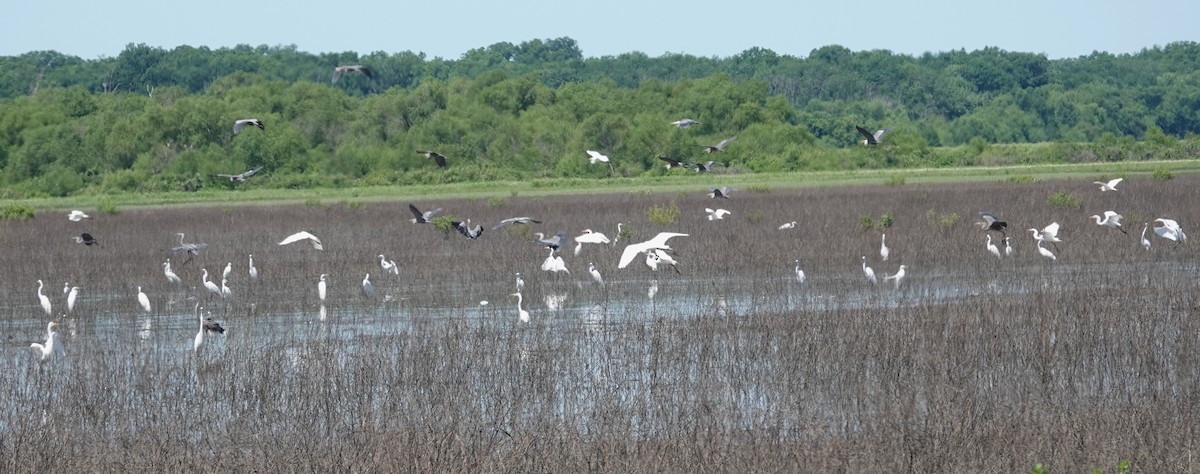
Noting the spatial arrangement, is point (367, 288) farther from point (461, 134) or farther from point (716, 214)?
point (461, 134)

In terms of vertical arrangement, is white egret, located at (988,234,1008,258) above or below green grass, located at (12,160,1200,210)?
above

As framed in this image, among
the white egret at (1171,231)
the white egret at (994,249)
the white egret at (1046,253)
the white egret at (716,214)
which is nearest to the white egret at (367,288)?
the white egret at (994,249)

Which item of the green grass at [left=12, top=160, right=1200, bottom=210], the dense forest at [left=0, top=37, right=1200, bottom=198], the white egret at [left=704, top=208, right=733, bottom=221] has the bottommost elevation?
the green grass at [left=12, top=160, right=1200, bottom=210]

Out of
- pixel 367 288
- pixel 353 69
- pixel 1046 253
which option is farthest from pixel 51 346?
pixel 1046 253

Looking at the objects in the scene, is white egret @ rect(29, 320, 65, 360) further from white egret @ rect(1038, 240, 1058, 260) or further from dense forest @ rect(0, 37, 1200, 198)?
dense forest @ rect(0, 37, 1200, 198)

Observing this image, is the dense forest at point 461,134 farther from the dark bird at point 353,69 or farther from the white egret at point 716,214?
the dark bird at point 353,69

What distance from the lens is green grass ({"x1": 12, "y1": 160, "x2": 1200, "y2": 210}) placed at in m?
45.1

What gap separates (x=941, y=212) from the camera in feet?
94.2

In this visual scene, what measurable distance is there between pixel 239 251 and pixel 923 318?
50.9 ft

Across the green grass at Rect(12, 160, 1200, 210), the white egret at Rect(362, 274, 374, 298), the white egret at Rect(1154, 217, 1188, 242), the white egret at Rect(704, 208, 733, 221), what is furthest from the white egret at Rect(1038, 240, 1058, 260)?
the green grass at Rect(12, 160, 1200, 210)

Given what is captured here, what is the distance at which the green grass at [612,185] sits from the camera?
4506cm

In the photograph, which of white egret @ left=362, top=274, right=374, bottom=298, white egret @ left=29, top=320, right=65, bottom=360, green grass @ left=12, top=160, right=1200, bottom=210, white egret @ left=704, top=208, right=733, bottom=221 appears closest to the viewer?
white egret @ left=29, top=320, right=65, bottom=360

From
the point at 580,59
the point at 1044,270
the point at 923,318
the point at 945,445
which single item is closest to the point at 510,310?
the point at 923,318

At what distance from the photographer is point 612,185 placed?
163 feet
